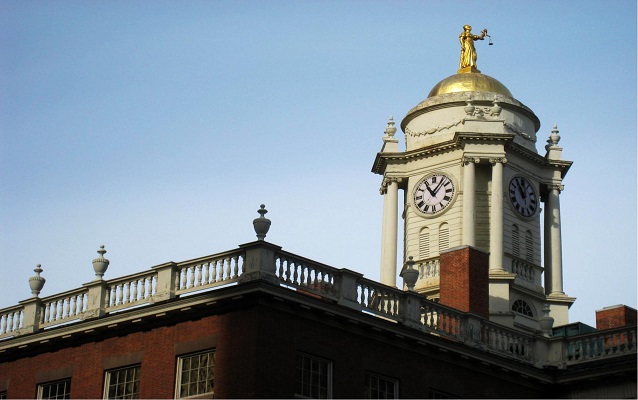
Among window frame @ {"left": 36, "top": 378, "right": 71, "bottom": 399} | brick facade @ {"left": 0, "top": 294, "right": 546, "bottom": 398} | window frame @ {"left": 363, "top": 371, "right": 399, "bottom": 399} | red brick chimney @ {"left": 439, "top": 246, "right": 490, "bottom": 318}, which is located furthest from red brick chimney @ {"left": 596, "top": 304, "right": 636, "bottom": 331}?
window frame @ {"left": 36, "top": 378, "right": 71, "bottom": 399}

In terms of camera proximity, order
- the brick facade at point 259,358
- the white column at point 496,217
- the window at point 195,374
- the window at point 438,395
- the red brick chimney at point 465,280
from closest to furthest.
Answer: the brick facade at point 259,358
the window at point 195,374
the window at point 438,395
the red brick chimney at point 465,280
the white column at point 496,217

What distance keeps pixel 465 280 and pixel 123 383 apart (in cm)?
1262

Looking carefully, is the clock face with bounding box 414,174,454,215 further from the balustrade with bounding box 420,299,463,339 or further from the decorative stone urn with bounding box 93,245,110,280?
the decorative stone urn with bounding box 93,245,110,280

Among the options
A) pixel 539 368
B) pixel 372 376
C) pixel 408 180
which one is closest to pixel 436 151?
pixel 408 180

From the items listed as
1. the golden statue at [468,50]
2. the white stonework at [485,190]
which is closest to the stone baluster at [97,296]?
the white stonework at [485,190]

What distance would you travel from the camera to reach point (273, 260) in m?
42.2

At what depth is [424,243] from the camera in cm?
6869

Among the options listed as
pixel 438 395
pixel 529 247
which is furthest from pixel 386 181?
pixel 438 395

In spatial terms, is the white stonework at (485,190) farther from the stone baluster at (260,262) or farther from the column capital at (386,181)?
the stone baluster at (260,262)

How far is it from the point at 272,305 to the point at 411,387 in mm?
5575

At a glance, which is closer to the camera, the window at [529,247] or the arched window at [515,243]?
the arched window at [515,243]

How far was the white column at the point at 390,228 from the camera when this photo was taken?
69.8m

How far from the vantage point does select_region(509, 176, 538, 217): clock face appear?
69250mm

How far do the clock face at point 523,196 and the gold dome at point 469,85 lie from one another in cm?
429
